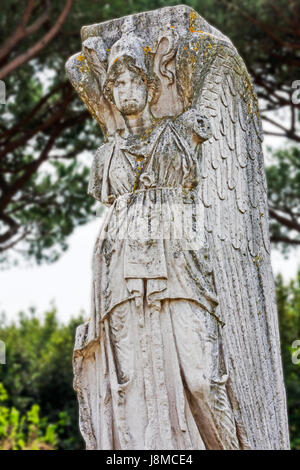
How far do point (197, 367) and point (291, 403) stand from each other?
1066 cm

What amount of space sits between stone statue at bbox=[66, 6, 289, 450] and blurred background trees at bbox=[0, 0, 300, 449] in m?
7.00

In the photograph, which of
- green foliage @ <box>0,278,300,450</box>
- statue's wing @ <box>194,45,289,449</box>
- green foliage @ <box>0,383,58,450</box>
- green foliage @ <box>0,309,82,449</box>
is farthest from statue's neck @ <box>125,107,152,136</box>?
green foliage @ <box>0,309,82,449</box>

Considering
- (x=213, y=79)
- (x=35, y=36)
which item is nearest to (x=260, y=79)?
(x=35, y=36)

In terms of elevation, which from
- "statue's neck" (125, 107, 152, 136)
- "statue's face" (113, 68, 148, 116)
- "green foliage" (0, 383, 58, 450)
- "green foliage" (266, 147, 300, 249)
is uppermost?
"green foliage" (266, 147, 300, 249)

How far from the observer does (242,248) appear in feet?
18.9

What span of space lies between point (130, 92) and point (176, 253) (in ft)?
3.81

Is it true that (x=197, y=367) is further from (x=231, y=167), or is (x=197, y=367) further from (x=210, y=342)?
(x=231, y=167)

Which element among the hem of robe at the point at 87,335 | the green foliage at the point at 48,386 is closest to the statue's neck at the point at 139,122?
the hem of robe at the point at 87,335

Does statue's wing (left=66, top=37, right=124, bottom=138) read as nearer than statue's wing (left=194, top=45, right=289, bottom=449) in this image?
No

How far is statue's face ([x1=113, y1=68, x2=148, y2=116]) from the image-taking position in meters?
5.71

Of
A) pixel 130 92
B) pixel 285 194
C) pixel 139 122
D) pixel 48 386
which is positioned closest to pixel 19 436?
pixel 48 386

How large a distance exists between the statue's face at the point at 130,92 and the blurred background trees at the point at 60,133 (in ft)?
23.3

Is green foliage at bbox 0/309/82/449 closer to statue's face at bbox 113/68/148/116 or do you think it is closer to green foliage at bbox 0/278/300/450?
green foliage at bbox 0/278/300/450

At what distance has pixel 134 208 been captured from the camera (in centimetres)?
546
